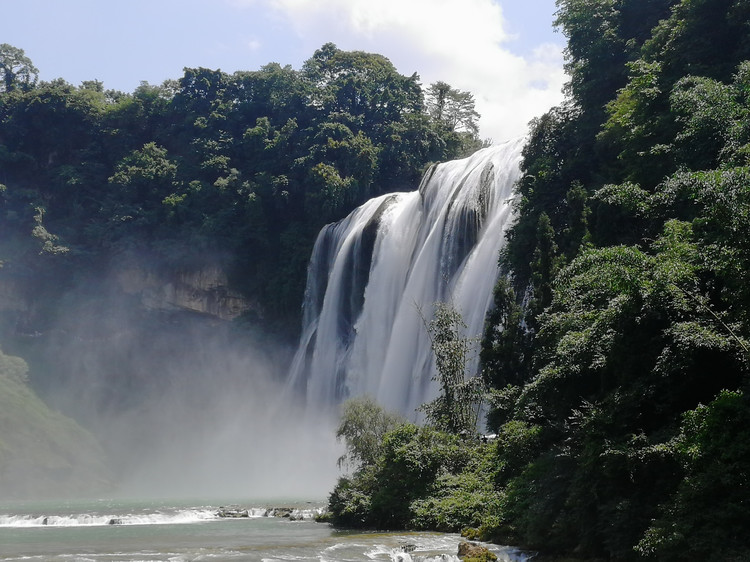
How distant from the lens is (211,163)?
57.7m

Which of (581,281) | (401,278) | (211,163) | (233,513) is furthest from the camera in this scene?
(211,163)

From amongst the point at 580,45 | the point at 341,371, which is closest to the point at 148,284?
the point at 341,371

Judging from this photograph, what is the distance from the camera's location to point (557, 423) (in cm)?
1773

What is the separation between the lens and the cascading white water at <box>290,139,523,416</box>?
31.7m

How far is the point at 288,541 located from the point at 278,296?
33883 mm

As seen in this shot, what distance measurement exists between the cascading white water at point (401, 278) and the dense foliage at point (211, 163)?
26.0 feet

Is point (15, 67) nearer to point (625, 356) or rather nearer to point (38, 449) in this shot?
point (38, 449)

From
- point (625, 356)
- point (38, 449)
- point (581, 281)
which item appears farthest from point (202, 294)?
point (625, 356)

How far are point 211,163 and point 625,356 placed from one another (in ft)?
153

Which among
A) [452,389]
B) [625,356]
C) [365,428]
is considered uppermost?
[452,389]

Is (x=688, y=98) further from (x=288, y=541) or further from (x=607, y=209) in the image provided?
(x=288, y=541)

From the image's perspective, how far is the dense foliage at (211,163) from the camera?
54.1 metres

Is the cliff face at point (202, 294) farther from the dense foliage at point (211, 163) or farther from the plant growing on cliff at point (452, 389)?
the plant growing on cliff at point (452, 389)

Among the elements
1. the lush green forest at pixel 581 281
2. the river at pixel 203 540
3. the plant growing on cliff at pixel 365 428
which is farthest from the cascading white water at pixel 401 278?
the river at pixel 203 540
